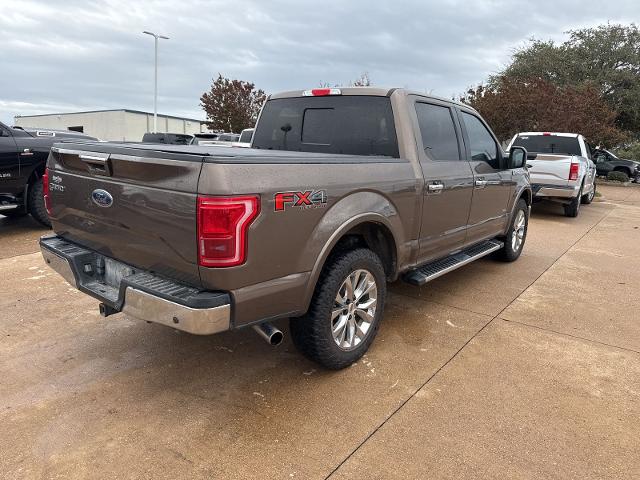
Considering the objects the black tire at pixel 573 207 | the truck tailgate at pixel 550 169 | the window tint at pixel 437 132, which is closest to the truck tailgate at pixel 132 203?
the window tint at pixel 437 132

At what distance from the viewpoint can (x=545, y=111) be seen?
17234 mm

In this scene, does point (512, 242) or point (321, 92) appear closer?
point (321, 92)

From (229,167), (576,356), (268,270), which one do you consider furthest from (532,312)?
(229,167)

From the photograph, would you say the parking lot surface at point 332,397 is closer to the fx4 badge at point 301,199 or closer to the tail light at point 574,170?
the fx4 badge at point 301,199

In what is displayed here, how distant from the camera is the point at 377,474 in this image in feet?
7.54

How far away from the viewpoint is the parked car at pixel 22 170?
6.51 meters

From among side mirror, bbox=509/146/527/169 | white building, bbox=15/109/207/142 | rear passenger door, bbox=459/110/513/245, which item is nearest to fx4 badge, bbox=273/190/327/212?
rear passenger door, bbox=459/110/513/245

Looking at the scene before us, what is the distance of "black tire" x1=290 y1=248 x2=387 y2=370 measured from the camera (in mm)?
2912

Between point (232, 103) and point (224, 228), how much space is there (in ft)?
99.3

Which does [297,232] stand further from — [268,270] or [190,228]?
[190,228]

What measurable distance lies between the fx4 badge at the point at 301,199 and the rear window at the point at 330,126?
3.67 feet

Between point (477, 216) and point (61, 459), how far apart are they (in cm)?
392

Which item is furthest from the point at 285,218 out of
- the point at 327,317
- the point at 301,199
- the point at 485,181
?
the point at 485,181

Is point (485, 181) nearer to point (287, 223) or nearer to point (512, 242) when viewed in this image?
point (512, 242)
